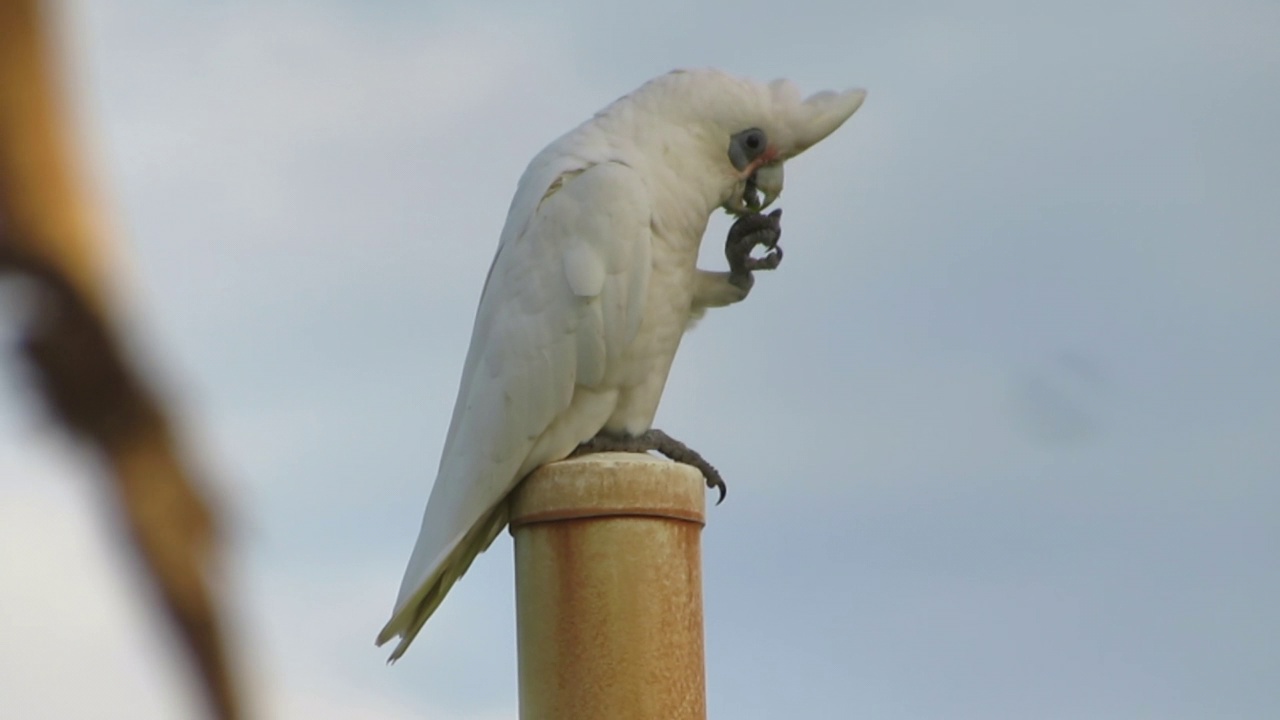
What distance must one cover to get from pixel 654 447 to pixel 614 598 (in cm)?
82

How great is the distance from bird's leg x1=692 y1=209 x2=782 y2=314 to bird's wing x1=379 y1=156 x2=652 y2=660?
0.43 m

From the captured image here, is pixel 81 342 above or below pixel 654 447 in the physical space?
below

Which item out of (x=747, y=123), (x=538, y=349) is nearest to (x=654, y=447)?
(x=538, y=349)

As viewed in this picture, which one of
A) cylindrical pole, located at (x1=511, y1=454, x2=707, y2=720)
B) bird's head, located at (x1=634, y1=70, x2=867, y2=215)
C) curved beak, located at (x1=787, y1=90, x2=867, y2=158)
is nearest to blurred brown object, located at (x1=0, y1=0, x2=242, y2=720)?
cylindrical pole, located at (x1=511, y1=454, x2=707, y2=720)

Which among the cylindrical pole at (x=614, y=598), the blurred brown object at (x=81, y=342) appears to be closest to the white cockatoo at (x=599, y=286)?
the cylindrical pole at (x=614, y=598)

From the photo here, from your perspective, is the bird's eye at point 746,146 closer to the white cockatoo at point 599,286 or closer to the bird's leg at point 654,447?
the white cockatoo at point 599,286

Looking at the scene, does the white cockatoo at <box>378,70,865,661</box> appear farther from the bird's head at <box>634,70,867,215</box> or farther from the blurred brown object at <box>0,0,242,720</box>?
the blurred brown object at <box>0,0,242,720</box>

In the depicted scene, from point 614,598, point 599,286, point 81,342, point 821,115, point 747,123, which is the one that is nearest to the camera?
point 81,342

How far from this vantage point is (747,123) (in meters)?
5.41

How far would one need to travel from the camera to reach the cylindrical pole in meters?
4.61

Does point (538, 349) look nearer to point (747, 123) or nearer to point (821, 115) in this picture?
point (747, 123)

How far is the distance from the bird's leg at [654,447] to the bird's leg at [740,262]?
0.54 m

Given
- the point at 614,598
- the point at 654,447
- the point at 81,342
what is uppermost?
the point at 654,447

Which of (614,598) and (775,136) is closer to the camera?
(614,598)
